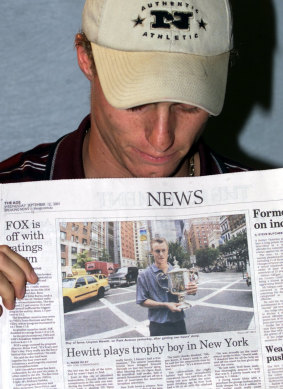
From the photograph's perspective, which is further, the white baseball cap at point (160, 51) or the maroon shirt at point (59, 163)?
the maroon shirt at point (59, 163)

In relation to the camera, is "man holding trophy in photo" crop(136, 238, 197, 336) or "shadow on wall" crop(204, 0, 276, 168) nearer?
"man holding trophy in photo" crop(136, 238, 197, 336)

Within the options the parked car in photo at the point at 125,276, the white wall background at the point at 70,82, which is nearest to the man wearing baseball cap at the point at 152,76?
the parked car in photo at the point at 125,276

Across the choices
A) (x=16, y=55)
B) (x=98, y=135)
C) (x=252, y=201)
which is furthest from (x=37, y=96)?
(x=252, y=201)

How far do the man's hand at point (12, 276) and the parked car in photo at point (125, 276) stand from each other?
10cm

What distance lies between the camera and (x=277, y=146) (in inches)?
51.4

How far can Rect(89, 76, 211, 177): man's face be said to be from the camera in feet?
2.62

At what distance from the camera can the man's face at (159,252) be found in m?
0.80

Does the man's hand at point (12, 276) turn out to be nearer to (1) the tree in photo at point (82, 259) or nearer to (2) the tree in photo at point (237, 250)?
(1) the tree in photo at point (82, 259)

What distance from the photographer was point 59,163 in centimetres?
95

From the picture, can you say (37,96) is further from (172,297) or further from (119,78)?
(172,297)

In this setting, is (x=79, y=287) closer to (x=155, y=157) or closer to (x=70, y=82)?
(x=155, y=157)

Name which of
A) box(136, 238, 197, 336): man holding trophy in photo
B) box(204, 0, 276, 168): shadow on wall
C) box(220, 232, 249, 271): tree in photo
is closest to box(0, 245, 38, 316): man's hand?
box(136, 238, 197, 336): man holding trophy in photo

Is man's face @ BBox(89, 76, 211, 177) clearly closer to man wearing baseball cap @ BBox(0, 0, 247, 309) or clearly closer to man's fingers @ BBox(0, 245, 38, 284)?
man wearing baseball cap @ BBox(0, 0, 247, 309)

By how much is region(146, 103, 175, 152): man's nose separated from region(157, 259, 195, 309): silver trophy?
6.0 inches
